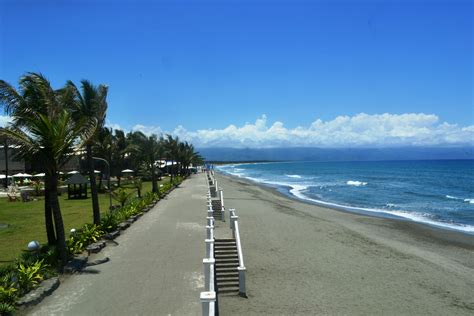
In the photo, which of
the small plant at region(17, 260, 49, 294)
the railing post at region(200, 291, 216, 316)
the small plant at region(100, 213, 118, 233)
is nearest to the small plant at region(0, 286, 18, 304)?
the small plant at region(17, 260, 49, 294)

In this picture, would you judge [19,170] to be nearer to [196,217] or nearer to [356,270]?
[196,217]

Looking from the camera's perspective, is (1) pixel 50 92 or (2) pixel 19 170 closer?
(1) pixel 50 92

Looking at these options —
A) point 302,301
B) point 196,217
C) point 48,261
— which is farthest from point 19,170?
point 302,301

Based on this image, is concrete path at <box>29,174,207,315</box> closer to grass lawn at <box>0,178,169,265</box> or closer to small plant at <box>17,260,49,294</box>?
small plant at <box>17,260,49,294</box>

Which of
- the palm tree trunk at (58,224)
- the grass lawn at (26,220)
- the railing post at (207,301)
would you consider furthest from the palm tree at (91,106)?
the railing post at (207,301)

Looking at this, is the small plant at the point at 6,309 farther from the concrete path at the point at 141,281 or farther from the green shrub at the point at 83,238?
the green shrub at the point at 83,238

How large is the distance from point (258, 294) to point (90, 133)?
288 inches

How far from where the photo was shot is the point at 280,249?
1750 cm

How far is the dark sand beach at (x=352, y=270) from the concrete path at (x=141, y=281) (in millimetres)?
1543

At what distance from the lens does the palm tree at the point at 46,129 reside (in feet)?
37.3

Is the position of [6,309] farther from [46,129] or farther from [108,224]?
[108,224]

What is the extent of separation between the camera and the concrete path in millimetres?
8906

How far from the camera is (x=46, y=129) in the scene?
11320 mm

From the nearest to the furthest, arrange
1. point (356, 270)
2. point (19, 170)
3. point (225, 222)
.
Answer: point (356, 270), point (225, 222), point (19, 170)
